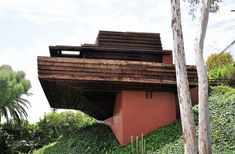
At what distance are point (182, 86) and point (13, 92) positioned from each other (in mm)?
20971

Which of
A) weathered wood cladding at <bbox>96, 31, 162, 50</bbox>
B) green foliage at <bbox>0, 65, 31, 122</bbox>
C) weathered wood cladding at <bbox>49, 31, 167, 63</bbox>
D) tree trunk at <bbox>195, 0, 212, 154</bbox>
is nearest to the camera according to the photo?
tree trunk at <bbox>195, 0, 212, 154</bbox>

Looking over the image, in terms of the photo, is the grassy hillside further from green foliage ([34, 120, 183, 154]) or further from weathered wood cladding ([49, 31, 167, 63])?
weathered wood cladding ([49, 31, 167, 63])

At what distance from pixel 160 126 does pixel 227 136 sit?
4413 mm

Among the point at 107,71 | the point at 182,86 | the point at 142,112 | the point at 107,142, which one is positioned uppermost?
the point at 107,71

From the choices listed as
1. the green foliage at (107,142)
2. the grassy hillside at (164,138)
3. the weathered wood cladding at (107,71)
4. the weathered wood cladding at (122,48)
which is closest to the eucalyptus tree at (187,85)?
the grassy hillside at (164,138)

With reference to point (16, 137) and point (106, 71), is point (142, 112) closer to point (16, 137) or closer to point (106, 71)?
point (106, 71)

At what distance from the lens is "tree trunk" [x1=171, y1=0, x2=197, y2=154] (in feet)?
35.1

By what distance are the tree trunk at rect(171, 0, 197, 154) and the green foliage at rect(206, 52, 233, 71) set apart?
14.5 meters

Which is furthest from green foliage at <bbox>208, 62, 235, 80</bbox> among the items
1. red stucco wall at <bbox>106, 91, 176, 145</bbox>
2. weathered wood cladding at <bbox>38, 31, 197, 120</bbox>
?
red stucco wall at <bbox>106, 91, 176, 145</bbox>

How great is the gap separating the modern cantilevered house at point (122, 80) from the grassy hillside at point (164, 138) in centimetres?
65

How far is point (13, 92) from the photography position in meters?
30.0

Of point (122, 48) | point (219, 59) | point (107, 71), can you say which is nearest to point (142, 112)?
point (107, 71)

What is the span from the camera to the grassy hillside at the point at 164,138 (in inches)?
472

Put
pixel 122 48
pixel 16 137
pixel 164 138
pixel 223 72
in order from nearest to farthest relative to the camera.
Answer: pixel 164 138 → pixel 122 48 → pixel 223 72 → pixel 16 137
